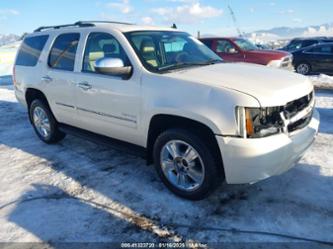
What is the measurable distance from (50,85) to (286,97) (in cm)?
370

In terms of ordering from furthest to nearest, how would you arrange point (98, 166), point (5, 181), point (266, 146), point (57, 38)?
point (57, 38), point (98, 166), point (5, 181), point (266, 146)

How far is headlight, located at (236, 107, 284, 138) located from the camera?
300cm

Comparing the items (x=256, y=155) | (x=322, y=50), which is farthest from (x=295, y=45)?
(x=256, y=155)

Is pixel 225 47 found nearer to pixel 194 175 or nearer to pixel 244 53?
pixel 244 53

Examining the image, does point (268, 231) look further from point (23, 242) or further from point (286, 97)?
point (23, 242)

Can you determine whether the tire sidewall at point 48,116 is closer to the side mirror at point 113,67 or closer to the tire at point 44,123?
the tire at point 44,123

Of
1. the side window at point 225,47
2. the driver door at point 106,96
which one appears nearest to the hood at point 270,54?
the side window at point 225,47

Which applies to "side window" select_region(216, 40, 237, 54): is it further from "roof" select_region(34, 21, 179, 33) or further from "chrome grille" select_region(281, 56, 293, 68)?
"roof" select_region(34, 21, 179, 33)

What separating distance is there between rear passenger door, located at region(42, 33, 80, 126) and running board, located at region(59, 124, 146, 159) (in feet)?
0.38

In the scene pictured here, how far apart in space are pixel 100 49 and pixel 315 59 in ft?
40.1

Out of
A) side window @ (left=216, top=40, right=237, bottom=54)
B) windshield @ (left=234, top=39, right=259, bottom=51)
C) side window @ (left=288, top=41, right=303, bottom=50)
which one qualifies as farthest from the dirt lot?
side window @ (left=288, top=41, right=303, bottom=50)

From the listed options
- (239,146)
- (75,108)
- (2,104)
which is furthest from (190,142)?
(2,104)

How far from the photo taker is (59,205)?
12.2 feet

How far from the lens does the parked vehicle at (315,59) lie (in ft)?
45.3
